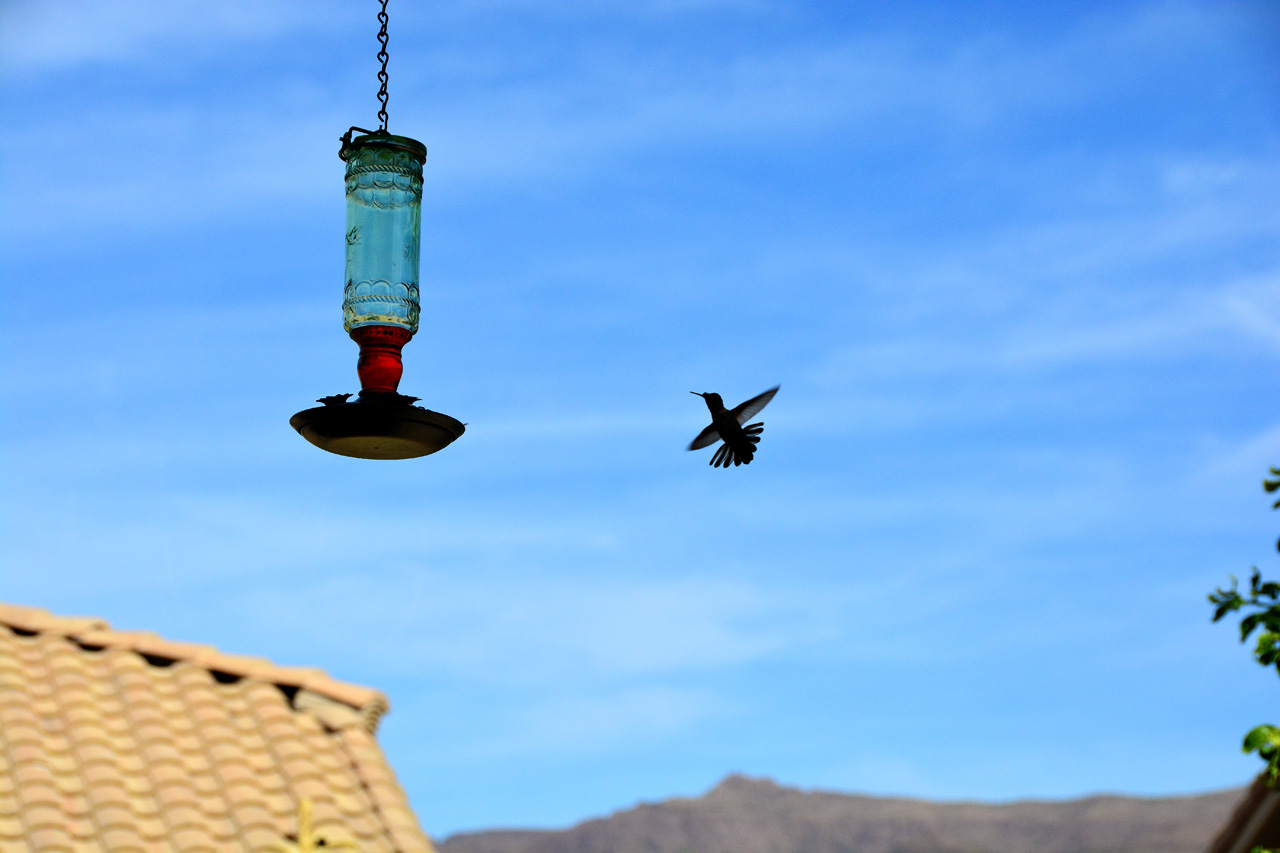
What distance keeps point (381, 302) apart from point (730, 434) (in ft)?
5.64

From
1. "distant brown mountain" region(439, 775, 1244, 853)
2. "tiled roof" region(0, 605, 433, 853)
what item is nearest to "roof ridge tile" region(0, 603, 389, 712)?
"tiled roof" region(0, 605, 433, 853)

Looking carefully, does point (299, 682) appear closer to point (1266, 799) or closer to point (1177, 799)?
point (1266, 799)

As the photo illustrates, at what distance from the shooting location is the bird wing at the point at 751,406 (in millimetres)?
6684

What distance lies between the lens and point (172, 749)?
952 cm

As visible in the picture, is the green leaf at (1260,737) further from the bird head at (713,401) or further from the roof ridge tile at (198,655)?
the roof ridge tile at (198,655)

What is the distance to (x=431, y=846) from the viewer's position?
370 inches

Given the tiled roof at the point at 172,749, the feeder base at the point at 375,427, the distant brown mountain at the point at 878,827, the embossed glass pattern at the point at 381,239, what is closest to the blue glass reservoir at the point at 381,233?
the embossed glass pattern at the point at 381,239

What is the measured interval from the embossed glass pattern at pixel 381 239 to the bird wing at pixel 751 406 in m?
1.61

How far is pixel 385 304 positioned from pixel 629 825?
4858 cm

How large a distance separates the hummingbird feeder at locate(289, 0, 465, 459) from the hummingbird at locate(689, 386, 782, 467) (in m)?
1.47

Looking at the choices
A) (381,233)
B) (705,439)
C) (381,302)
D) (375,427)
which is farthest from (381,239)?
(705,439)

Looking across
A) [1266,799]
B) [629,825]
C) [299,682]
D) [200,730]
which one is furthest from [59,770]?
[629,825]

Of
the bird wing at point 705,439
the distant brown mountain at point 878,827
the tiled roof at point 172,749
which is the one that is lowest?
the tiled roof at point 172,749

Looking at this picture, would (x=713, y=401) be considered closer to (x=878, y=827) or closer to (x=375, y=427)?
(x=375, y=427)
